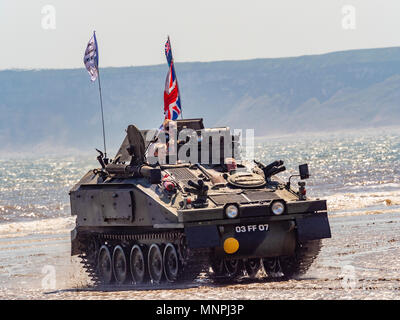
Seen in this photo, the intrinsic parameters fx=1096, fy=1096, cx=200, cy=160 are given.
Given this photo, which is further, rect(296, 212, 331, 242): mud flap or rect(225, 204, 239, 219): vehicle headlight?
rect(296, 212, 331, 242): mud flap

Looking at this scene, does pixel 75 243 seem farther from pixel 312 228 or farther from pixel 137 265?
pixel 312 228

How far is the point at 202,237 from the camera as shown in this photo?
1953 cm

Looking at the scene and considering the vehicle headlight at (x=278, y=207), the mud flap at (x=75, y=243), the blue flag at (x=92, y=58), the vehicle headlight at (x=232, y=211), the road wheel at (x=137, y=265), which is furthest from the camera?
the blue flag at (x=92, y=58)

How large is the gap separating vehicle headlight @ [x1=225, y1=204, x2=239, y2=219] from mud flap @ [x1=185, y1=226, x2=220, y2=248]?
1.38 feet

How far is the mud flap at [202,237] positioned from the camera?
1945 centimetres

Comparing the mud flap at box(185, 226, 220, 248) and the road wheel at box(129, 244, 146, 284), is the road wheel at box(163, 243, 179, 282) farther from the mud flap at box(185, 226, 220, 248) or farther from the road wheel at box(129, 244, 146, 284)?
the road wheel at box(129, 244, 146, 284)

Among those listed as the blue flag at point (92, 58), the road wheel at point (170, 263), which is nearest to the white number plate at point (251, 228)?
the road wheel at point (170, 263)

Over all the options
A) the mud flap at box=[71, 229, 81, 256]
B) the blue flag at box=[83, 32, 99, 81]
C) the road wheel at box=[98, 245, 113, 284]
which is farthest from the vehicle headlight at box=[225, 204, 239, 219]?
the blue flag at box=[83, 32, 99, 81]

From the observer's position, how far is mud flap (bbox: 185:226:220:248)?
19453mm

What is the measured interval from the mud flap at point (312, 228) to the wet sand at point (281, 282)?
0.78m

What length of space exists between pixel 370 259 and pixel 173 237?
15.9 ft

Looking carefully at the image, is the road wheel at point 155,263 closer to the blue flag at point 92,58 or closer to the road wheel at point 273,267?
the road wheel at point 273,267

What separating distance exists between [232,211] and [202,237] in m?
0.77

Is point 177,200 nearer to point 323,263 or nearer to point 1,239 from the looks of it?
point 323,263
